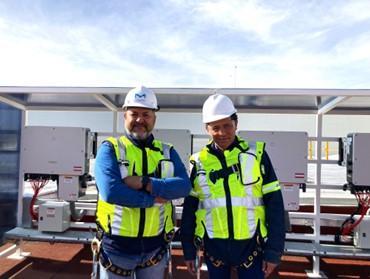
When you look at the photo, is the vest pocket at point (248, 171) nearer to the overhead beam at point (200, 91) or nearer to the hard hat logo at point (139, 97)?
the hard hat logo at point (139, 97)

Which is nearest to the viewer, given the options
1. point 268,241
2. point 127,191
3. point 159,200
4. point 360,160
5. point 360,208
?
point 127,191

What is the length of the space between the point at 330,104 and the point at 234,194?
2532 millimetres

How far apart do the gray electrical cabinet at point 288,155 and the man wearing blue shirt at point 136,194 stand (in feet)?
7.90

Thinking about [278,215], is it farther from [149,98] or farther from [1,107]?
[1,107]

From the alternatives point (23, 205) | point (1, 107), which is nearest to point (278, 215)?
point (23, 205)

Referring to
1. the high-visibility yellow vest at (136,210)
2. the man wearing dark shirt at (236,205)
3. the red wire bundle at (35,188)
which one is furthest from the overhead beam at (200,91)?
the high-visibility yellow vest at (136,210)

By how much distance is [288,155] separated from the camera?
430 centimetres

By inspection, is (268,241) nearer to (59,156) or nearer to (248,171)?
(248,171)

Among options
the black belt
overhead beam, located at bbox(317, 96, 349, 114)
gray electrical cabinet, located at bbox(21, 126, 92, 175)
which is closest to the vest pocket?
the black belt

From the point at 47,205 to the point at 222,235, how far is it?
326 centimetres

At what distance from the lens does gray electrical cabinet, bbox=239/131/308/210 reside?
14.0 ft

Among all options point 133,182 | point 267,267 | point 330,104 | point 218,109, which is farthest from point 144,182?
point 330,104

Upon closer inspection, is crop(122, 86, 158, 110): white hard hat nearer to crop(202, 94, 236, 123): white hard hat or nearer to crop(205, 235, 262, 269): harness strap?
crop(202, 94, 236, 123): white hard hat

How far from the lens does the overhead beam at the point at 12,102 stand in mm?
4307
